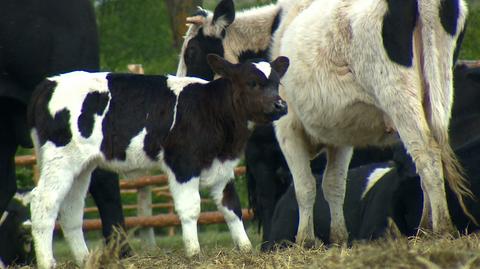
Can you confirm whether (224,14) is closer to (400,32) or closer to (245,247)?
(400,32)

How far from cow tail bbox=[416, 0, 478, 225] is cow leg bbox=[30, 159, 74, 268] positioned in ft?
8.14

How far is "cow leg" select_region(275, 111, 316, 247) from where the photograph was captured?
9164 mm

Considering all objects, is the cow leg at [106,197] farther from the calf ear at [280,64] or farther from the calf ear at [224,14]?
the calf ear at [224,14]

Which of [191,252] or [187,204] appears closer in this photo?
[191,252]

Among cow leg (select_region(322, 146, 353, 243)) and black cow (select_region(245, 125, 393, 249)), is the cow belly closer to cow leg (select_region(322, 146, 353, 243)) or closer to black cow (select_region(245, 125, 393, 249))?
cow leg (select_region(322, 146, 353, 243))

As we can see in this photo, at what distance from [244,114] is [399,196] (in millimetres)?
1768

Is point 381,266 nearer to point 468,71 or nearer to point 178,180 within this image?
point 178,180

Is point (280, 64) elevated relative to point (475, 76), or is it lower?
elevated

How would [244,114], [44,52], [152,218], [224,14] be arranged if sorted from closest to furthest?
1. [244,114]
2. [44,52]
3. [224,14]
4. [152,218]

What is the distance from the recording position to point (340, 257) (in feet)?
19.2

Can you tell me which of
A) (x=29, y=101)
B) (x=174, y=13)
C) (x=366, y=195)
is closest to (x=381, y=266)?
(x=29, y=101)

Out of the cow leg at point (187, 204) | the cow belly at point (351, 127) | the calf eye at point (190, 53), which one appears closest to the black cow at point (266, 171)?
the calf eye at point (190, 53)

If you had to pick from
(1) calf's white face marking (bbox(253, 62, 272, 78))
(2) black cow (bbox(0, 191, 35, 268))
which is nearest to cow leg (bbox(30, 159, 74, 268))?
(1) calf's white face marking (bbox(253, 62, 272, 78))

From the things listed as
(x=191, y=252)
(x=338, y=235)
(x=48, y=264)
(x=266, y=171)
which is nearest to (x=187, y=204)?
(x=191, y=252)
